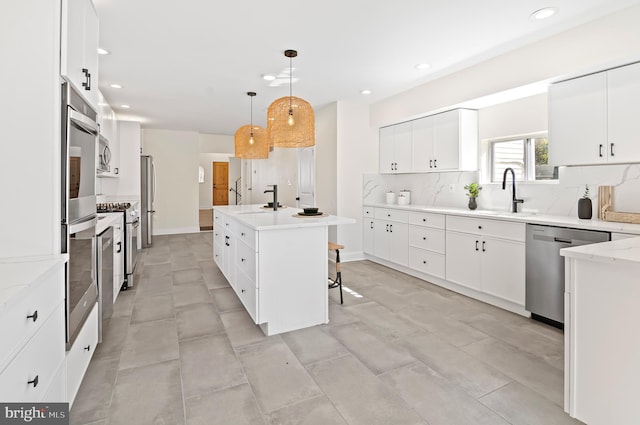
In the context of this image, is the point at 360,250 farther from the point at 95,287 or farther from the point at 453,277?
the point at 95,287

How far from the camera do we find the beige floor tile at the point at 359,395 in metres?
1.75

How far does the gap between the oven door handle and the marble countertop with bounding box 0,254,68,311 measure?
6.5 inches

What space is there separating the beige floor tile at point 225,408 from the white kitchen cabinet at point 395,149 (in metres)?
3.78

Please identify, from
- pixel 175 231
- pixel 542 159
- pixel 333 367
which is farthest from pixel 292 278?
pixel 175 231

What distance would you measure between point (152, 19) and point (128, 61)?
44.9 inches

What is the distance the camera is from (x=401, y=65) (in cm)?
A: 383

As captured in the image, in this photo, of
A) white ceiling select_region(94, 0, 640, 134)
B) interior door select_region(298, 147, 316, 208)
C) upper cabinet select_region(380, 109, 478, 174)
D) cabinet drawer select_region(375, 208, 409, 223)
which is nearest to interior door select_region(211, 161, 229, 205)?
interior door select_region(298, 147, 316, 208)

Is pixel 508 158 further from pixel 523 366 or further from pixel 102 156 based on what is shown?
pixel 102 156

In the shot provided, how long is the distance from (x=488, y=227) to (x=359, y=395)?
2252 millimetres

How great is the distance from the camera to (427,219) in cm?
417

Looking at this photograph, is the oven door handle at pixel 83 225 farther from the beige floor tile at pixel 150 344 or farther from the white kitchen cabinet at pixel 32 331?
the beige floor tile at pixel 150 344

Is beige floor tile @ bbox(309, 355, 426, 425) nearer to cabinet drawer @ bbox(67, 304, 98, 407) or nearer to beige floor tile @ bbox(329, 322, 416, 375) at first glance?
beige floor tile @ bbox(329, 322, 416, 375)

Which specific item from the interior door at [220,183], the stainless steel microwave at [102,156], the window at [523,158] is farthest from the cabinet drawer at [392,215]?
the interior door at [220,183]

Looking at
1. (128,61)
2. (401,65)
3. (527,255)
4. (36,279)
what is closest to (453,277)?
(527,255)
